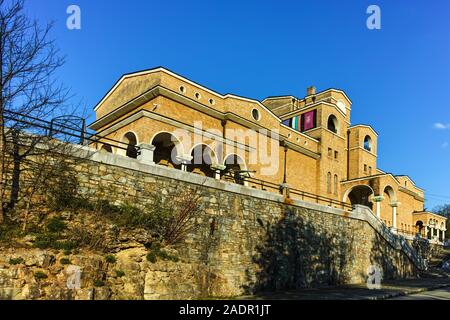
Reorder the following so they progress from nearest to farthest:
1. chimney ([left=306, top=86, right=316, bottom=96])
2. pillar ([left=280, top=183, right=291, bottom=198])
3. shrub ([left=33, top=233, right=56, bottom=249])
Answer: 1. shrub ([left=33, top=233, right=56, bottom=249])
2. pillar ([left=280, top=183, right=291, bottom=198])
3. chimney ([left=306, top=86, right=316, bottom=96])

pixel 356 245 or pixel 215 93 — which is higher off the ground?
pixel 215 93

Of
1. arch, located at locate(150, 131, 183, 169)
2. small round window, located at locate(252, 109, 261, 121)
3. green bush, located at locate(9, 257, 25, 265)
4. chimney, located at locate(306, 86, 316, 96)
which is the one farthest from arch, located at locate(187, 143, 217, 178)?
chimney, located at locate(306, 86, 316, 96)

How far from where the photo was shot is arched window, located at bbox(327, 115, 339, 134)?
4151cm

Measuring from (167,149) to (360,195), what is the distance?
23.3 meters

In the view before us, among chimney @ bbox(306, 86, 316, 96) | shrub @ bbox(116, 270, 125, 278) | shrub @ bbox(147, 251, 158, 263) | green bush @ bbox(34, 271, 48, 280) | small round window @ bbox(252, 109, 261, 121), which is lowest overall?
shrub @ bbox(116, 270, 125, 278)

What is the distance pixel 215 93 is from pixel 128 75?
20.3 feet

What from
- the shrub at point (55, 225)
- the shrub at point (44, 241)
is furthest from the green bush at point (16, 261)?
the shrub at point (55, 225)

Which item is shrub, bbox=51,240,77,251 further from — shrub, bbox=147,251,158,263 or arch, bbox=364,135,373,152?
arch, bbox=364,135,373,152

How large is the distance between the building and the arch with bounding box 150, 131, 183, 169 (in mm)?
65

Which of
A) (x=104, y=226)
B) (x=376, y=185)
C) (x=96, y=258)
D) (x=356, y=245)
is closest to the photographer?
(x=96, y=258)

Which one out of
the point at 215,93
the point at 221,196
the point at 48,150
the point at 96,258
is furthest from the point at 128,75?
the point at 96,258
